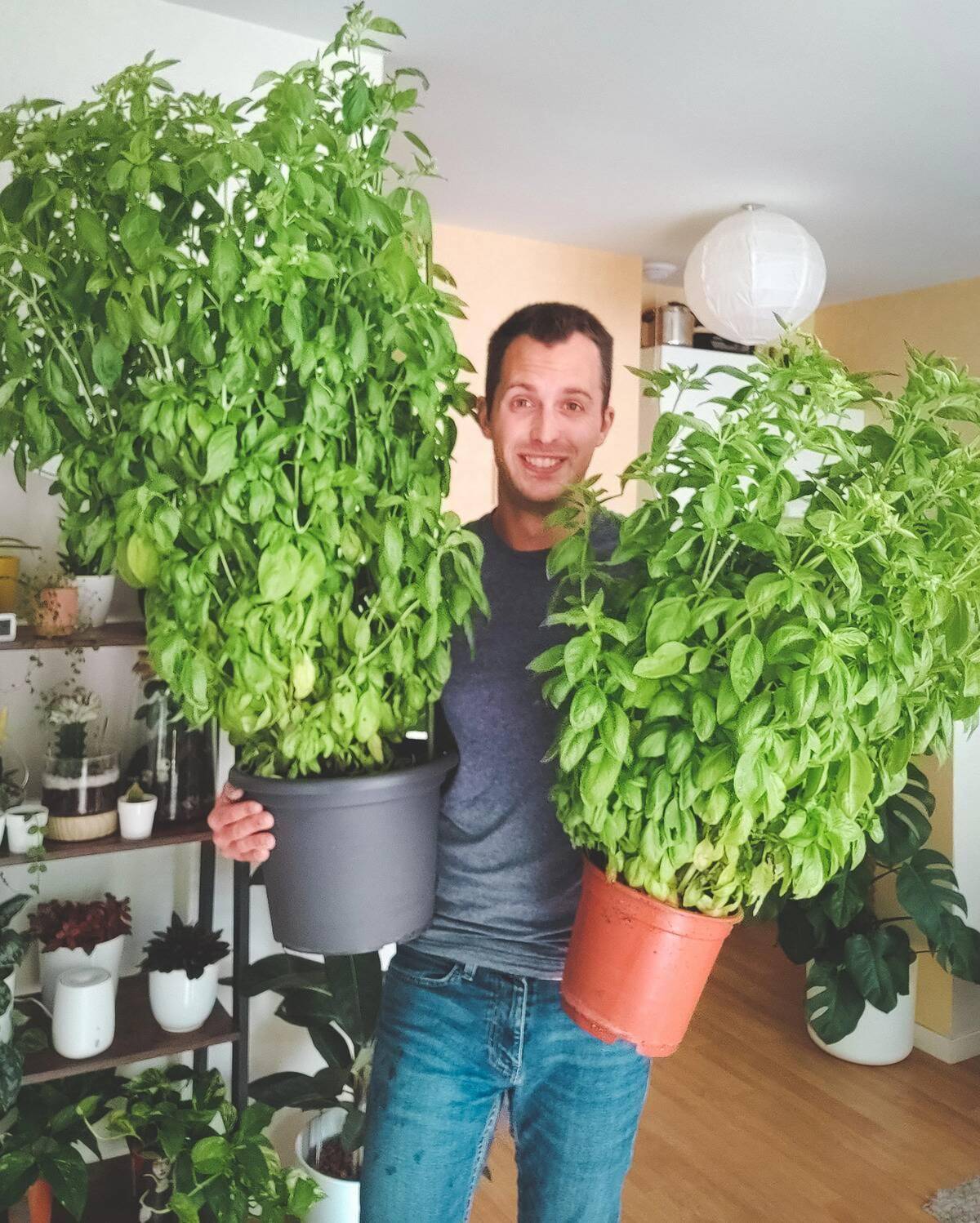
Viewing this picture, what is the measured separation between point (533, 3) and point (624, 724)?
1.63m

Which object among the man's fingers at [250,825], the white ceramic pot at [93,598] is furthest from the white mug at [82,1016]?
the man's fingers at [250,825]

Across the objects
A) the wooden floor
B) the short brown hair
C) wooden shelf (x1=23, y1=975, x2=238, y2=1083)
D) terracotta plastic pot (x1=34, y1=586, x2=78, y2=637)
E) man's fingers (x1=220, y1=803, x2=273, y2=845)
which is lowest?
the wooden floor

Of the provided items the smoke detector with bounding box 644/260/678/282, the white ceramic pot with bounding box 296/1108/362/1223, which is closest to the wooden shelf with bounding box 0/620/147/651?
the white ceramic pot with bounding box 296/1108/362/1223

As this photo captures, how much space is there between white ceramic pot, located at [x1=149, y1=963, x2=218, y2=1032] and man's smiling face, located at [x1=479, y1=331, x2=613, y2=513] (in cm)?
113

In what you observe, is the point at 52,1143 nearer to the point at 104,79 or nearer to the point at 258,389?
the point at 258,389

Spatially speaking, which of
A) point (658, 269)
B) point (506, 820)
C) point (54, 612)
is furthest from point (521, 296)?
point (506, 820)

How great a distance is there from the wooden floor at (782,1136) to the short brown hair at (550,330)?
1.85 metres

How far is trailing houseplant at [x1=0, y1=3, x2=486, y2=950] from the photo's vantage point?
2.89ft

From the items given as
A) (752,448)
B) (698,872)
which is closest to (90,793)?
(698,872)

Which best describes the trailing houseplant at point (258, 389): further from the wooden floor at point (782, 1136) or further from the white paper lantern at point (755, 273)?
the white paper lantern at point (755, 273)

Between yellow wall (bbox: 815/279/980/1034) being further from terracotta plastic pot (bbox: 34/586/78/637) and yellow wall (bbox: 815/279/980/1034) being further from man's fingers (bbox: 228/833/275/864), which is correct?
man's fingers (bbox: 228/833/275/864)

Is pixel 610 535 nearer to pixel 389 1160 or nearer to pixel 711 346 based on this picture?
pixel 389 1160

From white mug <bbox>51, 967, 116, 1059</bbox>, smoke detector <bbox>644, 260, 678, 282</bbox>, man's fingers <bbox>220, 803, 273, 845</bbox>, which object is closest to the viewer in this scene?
man's fingers <bbox>220, 803, 273, 845</bbox>

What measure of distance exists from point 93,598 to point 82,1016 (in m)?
0.73
